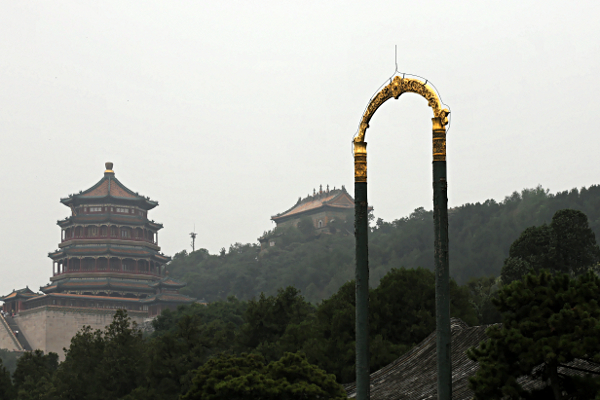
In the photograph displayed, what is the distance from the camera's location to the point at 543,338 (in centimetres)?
1098

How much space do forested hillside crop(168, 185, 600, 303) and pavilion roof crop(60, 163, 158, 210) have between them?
14.8 meters

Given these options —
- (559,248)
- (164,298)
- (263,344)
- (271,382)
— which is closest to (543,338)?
(271,382)

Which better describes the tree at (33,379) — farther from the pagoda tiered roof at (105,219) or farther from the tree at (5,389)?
the pagoda tiered roof at (105,219)

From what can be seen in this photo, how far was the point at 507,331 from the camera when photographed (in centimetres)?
1126

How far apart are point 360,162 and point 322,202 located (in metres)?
94.8

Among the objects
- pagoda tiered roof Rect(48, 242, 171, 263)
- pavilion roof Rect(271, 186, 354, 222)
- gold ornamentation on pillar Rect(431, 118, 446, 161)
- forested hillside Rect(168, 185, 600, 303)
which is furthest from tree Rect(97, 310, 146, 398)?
pavilion roof Rect(271, 186, 354, 222)

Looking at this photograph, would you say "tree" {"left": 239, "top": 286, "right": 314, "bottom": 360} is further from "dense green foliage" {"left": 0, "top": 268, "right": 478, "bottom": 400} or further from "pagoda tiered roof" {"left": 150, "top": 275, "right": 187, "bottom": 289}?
"pagoda tiered roof" {"left": 150, "top": 275, "right": 187, "bottom": 289}

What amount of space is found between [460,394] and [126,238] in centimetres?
6218

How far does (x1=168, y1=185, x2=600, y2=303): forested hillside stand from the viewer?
70.4 metres

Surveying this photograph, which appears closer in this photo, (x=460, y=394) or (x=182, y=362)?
(x=460, y=394)

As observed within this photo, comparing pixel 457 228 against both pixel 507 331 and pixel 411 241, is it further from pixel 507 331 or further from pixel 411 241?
pixel 507 331

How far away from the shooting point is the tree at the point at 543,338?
428 inches

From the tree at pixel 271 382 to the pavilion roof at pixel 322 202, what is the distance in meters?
84.6

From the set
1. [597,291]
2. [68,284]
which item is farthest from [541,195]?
[597,291]
